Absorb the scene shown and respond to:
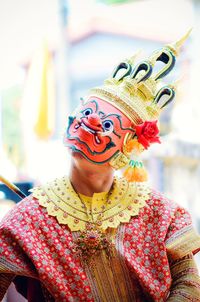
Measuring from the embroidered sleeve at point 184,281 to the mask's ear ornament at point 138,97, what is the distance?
27 cm

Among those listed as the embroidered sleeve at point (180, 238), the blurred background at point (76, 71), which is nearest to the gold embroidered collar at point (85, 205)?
the embroidered sleeve at point (180, 238)

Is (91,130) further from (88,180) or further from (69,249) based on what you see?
(69,249)

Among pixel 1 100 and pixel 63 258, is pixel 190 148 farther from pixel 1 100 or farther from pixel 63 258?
pixel 63 258

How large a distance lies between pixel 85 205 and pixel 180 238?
0.28 m

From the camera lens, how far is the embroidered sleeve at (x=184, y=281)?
4.27 feet

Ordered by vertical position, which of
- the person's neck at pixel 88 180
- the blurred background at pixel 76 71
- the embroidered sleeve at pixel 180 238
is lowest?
the embroidered sleeve at pixel 180 238

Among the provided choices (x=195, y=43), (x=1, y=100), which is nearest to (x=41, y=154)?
(x=1, y=100)

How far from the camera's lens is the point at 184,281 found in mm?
1328

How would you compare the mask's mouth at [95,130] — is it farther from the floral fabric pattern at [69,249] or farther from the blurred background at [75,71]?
the blurred background at [75,71]

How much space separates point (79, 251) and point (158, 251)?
221 millimetres

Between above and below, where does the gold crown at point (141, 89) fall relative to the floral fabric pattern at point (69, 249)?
above

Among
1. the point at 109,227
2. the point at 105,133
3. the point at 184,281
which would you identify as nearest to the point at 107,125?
the point at 105,133

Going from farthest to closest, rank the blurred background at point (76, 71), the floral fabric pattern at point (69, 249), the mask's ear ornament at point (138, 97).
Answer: the blurred background at point (76, 71), the mask's ear ornament at point (138, 97), the floral fabric pattern at point (69, 249)

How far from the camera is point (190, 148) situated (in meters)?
3.07
